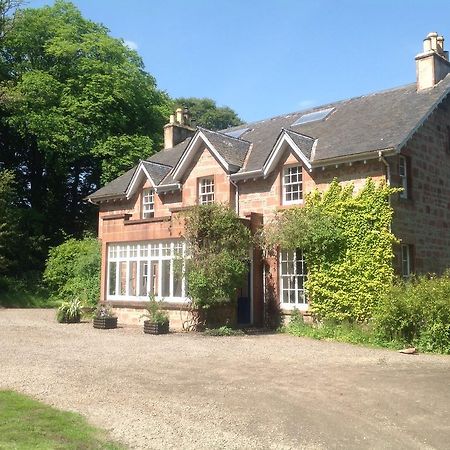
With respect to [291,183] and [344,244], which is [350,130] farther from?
[344,244]

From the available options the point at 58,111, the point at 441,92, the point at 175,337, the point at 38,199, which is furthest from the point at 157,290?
the point at 38,199

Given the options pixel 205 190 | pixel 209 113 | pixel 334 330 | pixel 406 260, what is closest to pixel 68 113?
pixel 205 190

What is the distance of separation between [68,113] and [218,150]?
1654 cm

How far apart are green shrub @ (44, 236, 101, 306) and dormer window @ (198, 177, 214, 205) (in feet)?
22.4

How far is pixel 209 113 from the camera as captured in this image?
219ft

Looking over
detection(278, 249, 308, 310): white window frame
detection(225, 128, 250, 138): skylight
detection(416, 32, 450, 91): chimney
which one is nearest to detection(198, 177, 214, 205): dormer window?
detection(278, 249, 308, 310): white window frame

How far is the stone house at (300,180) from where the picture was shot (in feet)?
60.2

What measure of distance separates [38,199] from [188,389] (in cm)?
3121

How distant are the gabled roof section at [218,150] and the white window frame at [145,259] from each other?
4050 millimetres

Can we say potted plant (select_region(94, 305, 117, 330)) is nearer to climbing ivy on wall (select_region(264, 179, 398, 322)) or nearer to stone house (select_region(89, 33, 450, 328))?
stone house (select_region(89, 33, 450, 328))

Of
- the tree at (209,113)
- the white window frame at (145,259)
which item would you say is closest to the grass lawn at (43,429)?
the white window frame at (145,259)

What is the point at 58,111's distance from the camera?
110 feet

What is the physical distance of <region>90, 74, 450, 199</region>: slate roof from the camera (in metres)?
18.1

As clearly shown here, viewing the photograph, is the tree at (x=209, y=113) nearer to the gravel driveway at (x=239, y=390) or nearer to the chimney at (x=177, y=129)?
the chimney at (x=177, y=129)
